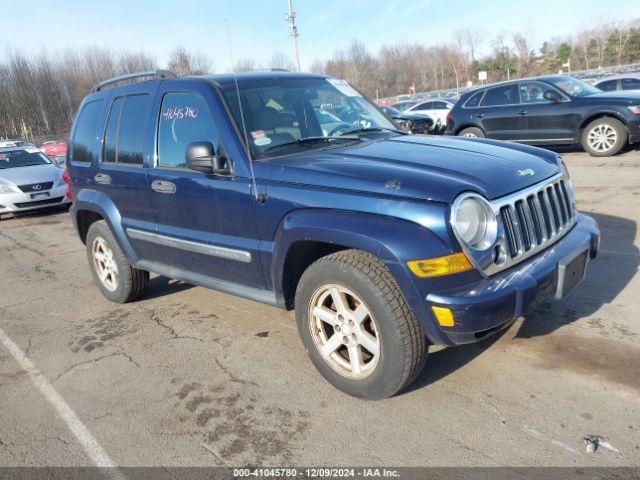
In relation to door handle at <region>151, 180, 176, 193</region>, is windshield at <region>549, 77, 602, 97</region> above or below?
above

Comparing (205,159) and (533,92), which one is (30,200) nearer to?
(205,159)

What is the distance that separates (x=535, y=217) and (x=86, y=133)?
4105 millimetres

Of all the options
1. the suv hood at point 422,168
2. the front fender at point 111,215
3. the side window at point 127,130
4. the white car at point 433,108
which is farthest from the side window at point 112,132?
the white car at point 433,108

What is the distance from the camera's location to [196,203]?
3.79 meters

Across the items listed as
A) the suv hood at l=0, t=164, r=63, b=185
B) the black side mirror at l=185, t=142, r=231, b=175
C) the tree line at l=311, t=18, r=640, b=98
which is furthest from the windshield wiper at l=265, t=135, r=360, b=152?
the tree line at l=311, t=18, r=640, b=98

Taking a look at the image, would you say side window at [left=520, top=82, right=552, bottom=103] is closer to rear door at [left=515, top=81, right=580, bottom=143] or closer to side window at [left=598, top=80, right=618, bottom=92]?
rear door at [left=515, top=81, right=580, bottom=143]

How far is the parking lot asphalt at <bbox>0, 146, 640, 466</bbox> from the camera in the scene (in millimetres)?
2738

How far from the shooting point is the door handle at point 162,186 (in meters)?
3.95

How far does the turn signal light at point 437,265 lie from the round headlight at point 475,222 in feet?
0.35

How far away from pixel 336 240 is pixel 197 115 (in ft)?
5.12

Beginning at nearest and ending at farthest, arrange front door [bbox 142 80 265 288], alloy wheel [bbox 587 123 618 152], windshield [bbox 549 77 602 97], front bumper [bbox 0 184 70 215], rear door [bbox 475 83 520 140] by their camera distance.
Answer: front door [bbox 142 80 265 288]
alloy wheel [bbox 587 123 618 152]
front bumper [bbox 0 184 70 215]
windshield [bbox 549 77 602 97]
rear door [bbox 475 83 520 140]

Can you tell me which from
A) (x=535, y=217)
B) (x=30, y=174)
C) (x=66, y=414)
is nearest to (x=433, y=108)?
(x=30, y=174)

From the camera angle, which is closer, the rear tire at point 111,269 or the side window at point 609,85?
the rear tire at point 111,269

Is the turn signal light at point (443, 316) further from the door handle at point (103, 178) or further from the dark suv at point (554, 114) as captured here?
the dark suv at point (554, 114)
